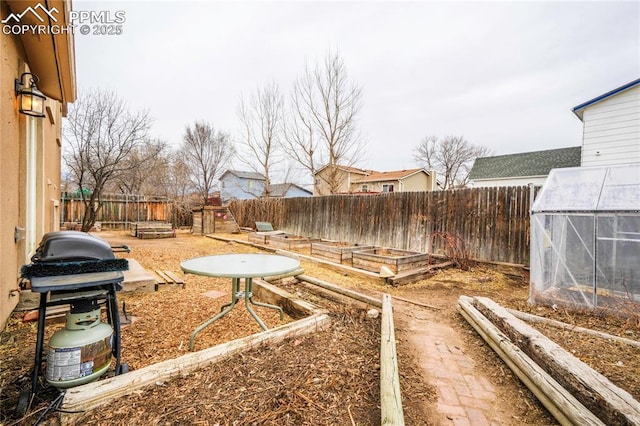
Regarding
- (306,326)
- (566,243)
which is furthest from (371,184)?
(306,326)

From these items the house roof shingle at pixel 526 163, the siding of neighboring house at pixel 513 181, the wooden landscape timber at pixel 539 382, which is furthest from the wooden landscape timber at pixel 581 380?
the house roof shingle at pixel 526 163

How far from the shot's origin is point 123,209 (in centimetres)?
1474

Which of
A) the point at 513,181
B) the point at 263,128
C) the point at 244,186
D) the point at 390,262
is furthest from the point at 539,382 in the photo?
the point at 244,186

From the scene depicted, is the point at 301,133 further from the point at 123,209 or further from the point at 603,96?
the point at 603,96

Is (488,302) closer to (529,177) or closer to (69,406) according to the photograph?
(69,406)

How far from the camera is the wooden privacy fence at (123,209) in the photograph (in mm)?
13492

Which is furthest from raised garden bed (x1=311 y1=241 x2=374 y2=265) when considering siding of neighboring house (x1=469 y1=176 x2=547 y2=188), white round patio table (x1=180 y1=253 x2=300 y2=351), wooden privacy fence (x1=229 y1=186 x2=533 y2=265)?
siding of neighboring house (x1=469 y1=176 x2=547 y2=188)

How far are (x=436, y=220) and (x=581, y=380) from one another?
5.85m

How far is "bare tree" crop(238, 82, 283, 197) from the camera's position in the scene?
17.5 metres

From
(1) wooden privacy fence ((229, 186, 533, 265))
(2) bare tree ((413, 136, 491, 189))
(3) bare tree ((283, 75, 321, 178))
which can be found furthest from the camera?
(2) bare tree ((413, 136, 491, 189))

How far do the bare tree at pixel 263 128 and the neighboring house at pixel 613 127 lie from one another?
46.6 feet

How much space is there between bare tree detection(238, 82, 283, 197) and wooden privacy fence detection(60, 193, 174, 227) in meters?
6.41

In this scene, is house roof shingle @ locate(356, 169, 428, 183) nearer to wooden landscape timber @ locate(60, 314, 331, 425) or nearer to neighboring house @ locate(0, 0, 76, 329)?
neighboring house @ locate(0, 0, 76, 329)

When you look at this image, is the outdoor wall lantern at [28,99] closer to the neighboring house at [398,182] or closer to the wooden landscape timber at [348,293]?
the wooden landscape timber at [348,293]
